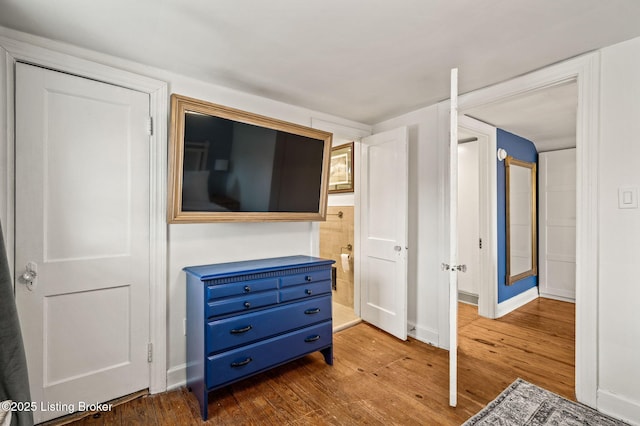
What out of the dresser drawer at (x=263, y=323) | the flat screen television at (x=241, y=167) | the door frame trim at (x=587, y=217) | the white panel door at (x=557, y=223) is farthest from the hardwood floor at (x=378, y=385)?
the white panel door at (x=557, y=223)

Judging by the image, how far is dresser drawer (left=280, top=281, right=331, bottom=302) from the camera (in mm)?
2275

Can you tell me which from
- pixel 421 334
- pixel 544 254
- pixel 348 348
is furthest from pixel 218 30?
pixel 544 254

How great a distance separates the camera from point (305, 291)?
7.82ft

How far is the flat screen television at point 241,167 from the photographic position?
1990 mm

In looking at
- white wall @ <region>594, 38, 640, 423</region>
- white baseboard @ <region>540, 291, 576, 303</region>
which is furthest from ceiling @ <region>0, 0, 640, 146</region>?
white baseboard @ <region>540, 291, 576, 303</region>

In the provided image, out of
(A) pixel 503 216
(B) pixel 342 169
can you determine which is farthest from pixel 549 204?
(B) pixel 342 169

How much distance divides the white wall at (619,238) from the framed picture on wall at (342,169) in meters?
2.39

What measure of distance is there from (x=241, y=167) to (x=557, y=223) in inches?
181

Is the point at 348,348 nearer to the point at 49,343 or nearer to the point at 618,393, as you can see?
the point at 618,393

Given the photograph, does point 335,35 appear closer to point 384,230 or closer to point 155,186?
point 155,186

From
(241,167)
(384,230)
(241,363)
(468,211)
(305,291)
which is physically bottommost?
(241,363)

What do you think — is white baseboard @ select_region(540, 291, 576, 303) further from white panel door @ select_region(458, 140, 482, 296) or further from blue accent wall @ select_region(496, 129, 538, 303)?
white panel door @ select_region(458, 140, 482, 296)

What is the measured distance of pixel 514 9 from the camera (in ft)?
4.85

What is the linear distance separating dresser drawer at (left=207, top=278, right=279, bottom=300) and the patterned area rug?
149 centimetres
